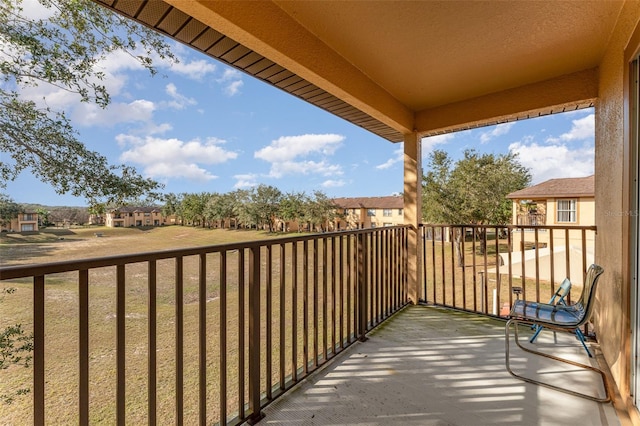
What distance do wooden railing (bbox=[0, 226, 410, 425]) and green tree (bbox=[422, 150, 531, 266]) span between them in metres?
9.93

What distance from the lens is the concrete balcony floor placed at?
1602 mm

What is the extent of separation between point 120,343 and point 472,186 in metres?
13.2

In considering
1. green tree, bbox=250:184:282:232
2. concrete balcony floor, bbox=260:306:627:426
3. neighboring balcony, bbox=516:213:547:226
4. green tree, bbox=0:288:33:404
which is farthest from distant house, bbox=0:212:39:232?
green tree, bbox=250:184:282:232

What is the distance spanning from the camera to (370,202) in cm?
2723

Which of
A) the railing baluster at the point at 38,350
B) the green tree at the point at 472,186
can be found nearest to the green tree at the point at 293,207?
the green tree at the point at 472,186

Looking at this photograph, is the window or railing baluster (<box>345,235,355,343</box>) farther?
the window

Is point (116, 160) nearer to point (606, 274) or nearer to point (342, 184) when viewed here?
point (606, 274)

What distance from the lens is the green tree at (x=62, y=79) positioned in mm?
2094

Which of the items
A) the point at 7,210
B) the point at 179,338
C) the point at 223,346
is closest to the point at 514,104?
the point at 223,346

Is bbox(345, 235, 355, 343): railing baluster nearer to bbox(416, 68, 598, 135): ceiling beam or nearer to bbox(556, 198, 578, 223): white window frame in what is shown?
bbox(416, 68, 598, 135): ceiling beam

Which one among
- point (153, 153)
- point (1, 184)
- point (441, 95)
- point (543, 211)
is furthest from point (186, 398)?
point (543, 211)

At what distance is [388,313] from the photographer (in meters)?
3.15

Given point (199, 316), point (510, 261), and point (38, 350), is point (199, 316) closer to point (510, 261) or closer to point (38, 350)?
point (38, 350)

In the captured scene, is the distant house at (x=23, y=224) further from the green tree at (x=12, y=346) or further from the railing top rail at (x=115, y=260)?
the railing top rail at (x=115, y=260)
